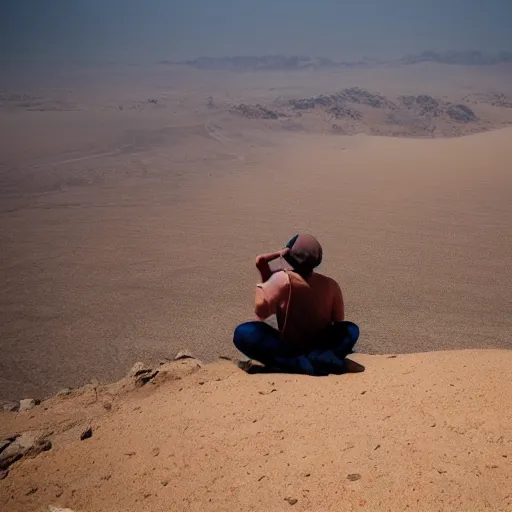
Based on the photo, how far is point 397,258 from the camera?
8.29 m

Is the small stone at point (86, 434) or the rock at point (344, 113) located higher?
the rock at point (344, 113)

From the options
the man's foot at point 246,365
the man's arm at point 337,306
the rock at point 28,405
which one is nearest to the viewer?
the man's arm at point 337,306

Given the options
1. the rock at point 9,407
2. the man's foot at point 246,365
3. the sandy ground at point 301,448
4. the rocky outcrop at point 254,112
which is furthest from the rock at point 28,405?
the rocky outcrop at point 254,112

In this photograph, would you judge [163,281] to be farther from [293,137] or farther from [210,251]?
[293,137]

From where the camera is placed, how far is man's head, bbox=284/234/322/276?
2.70m

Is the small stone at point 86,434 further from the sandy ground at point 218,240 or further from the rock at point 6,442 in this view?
the sandy ground at point 218,240

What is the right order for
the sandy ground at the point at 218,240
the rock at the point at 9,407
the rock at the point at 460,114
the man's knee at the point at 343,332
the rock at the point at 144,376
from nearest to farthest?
the man's knee at the point at 343,332 < the rock at the point at 144,376 < the rock at the point at 9,407 < the sandy ground at the point at 218,240 < the rock at the point at 460,114

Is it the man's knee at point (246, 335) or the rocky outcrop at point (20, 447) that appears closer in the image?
the rocky outcrop at point (20, 447)

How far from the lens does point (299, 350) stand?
303 centimetres

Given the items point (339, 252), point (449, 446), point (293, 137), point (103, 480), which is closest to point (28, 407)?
point (103, 480)

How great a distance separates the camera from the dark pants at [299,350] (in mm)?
3008

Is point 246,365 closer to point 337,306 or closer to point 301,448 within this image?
point 337,306

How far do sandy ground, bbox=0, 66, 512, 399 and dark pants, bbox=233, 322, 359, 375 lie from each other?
2381mm

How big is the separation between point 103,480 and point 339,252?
271 inches
